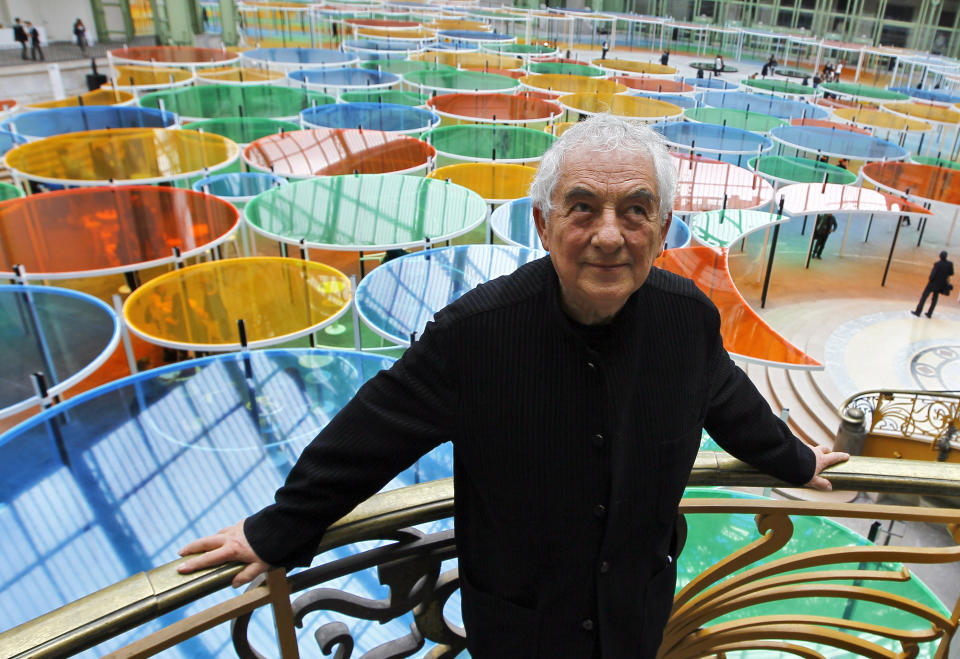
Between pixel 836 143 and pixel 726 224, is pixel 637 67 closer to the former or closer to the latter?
pixel 836 143

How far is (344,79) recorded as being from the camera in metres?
18.4

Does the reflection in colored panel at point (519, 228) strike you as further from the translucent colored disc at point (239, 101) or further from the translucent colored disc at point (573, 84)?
the translucent colored disc at point (573, 84)

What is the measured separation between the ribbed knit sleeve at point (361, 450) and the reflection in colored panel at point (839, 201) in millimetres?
12638

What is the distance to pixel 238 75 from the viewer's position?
18.8 metres

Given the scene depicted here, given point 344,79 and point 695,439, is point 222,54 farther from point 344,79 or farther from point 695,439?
point 695,439

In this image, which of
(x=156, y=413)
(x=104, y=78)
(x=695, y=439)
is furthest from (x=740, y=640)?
(x=104, y=78)

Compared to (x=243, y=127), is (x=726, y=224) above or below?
below

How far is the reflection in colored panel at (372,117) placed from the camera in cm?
1384

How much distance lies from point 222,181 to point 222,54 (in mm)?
11490

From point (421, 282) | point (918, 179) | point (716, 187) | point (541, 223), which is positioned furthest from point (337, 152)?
point (918, 179)

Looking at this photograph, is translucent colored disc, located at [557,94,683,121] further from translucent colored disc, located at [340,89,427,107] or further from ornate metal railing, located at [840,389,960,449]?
ornate metal railing, located at [840,389,960,449]

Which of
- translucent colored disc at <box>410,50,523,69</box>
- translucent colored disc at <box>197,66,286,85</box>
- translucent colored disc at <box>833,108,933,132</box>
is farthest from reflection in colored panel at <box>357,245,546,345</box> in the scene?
translucent colored disc at <box>410,50,523,69</box>

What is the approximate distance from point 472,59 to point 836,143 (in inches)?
514

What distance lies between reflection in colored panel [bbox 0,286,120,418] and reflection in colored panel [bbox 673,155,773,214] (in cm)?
917
